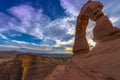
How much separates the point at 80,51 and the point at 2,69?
50.6 meters

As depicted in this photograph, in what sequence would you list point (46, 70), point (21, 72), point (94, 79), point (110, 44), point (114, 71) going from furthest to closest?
1. point (21, 72)
2. point (46, 70)
3. point (110, 44)
4. point (94, 79)
5. point (114, 71)

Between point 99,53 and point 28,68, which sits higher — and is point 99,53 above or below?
above

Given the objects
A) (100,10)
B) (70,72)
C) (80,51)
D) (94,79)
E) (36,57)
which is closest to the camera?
(94,79)

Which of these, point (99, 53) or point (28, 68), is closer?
point (99, 53)

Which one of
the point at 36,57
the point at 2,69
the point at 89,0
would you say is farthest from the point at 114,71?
the point at 2,69

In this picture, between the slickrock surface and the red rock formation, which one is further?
the slickrock surface

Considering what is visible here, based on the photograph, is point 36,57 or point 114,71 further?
point 36,57

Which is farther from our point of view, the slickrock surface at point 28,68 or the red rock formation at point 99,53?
the slickrock surface at point 28,68

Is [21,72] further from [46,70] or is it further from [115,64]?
[115,64]

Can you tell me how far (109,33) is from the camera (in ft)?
50.2

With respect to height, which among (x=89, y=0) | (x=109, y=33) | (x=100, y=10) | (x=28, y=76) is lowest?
(x=28, y=76)

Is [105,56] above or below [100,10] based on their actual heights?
below

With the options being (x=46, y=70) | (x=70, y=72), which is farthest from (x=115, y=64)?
(x=46, y=70)

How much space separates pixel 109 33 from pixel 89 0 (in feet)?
18.6
